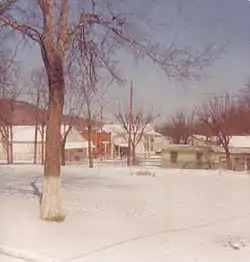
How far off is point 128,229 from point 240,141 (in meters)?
52.1

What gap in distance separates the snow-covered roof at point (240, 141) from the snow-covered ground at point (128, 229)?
145 ft

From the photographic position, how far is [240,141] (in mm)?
60594

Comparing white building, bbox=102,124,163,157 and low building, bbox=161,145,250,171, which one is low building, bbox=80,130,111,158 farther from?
low building, bbox=161,145,250,171

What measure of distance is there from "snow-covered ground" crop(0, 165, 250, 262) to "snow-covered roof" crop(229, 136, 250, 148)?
145ft

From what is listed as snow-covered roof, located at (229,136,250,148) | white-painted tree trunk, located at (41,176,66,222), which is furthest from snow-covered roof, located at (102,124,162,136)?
white-painted tree trunk, located at (41,176,66,222)

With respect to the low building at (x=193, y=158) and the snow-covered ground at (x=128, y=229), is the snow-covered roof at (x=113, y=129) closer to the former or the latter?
the low building at (x=193, y=158)

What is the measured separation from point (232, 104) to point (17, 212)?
42192mm

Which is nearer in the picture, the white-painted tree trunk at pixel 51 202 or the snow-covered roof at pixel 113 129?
the white-painted tree trunk at pixel 51 202

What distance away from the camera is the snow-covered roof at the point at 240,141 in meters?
59.6

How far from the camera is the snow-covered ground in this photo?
780 cm

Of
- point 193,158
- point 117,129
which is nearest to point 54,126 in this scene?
point 193,158

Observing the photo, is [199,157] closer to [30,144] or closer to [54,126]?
[30,144]

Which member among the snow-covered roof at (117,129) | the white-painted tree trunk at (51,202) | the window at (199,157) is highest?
the snow-covered roof at (117,129)

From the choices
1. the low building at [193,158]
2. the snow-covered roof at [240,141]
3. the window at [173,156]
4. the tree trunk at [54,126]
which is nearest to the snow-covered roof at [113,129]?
the snow-covered roof at [240,141]
